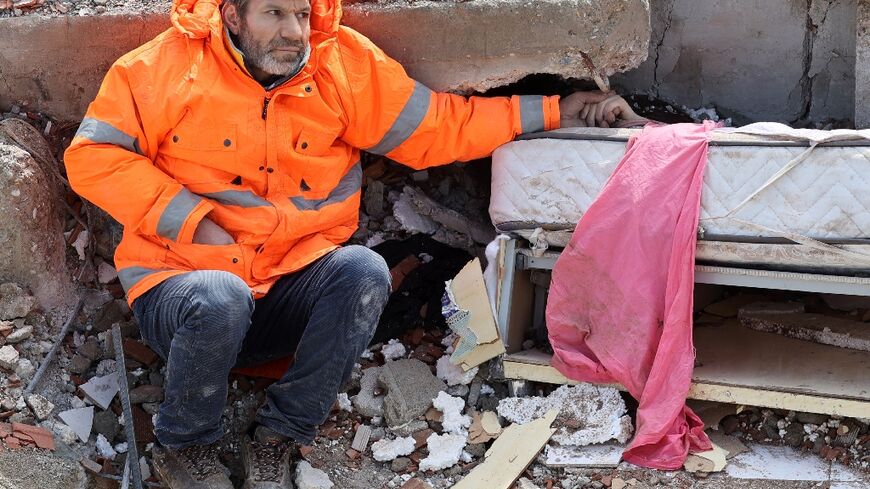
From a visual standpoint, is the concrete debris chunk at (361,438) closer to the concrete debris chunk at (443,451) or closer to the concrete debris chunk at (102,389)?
the concrete debris chunk at (443,451)

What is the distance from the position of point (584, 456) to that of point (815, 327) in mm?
1104

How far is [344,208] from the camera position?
149 inches

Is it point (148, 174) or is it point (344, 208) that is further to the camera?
point (344, 208)

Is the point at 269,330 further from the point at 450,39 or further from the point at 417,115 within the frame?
the point at 450,39

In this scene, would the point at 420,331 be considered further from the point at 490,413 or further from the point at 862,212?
the point at 862,212

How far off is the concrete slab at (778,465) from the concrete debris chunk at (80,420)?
221 centimetres

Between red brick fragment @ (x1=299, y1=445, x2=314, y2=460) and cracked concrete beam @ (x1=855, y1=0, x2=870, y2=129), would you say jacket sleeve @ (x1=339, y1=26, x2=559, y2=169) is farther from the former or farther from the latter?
cracked concrete beam @ (x1=855, y1=0, x2=870, y2=129)

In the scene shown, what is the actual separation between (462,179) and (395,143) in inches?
36.5

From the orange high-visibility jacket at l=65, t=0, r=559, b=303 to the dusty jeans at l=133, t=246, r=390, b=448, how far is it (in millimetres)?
107

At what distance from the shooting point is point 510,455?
3641mm

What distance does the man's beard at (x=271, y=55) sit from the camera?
3.49 meters

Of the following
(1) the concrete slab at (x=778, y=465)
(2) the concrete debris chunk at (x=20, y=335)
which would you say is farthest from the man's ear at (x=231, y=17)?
(1) the concrete slab at (x=778, y=465)

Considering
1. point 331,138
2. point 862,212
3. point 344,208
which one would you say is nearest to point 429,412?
point 344,208

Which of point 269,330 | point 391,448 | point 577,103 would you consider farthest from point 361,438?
point 577,103
